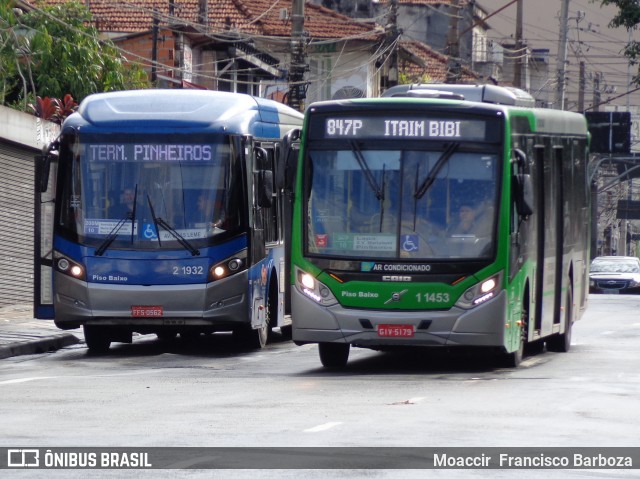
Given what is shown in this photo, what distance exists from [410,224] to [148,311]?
4164mm

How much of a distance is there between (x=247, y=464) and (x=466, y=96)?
11.4 meters

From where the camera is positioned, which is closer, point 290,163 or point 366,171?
point 366,171

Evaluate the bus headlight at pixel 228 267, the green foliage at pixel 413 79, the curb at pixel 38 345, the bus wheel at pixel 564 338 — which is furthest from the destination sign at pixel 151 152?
the green foliage at pixel 413 79

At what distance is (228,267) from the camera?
1992 cm

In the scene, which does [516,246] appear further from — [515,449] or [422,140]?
[515,449]

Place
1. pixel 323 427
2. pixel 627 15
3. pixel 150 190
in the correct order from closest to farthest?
pixel 323 427, pixel 150 190, pixel 627 15

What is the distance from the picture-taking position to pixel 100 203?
1986 centimetres

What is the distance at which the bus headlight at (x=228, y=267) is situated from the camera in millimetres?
19859

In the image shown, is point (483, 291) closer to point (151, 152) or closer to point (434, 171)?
point (434, 171)

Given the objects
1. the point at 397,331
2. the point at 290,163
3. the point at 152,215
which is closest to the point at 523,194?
the point at 397,331

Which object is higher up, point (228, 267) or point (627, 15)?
point (627, 15)

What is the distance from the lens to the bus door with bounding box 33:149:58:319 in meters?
20.0

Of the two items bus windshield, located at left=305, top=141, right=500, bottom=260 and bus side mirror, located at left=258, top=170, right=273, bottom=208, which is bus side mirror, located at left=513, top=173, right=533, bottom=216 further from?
bus side mirror, located at left=258, top=170, right=273, bottom=208

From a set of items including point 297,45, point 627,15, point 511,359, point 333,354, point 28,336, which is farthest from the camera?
point 627,15
